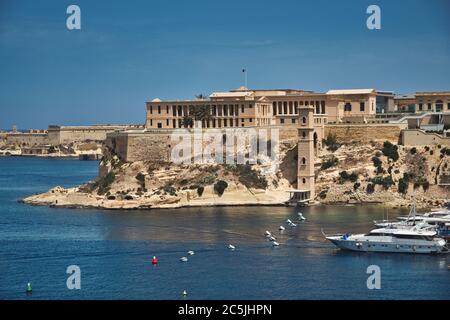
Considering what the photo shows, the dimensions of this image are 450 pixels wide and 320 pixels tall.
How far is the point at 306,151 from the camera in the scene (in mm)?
53250

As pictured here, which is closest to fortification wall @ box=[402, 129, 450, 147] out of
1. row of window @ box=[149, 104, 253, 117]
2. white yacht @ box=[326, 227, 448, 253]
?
row of window @ box=[149, 104, 253, 117]

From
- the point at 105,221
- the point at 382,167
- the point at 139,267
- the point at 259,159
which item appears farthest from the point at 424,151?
the point at 139,267

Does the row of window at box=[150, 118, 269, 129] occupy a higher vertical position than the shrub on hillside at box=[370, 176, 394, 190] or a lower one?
higher

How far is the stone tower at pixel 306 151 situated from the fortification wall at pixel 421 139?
5.61m

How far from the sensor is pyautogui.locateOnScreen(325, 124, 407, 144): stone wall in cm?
5647

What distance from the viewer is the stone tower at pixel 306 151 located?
5303 centimetres

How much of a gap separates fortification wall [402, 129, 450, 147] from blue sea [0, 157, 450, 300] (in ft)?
21.8

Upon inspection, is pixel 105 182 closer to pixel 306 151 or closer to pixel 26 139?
pixel 306 151

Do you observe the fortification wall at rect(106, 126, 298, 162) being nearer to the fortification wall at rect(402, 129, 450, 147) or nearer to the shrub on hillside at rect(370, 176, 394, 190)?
the shrub on hillside at rect(370, 176, 394, 190)

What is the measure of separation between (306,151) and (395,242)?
1669 cm

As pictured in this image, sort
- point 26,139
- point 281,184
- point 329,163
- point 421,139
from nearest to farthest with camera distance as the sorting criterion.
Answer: point 281,184
point 329,163
point 421,139
point 26,139

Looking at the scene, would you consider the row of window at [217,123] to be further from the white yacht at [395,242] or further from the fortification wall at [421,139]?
the white yacht at [395,242]

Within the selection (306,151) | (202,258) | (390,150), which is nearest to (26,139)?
(306,151)
